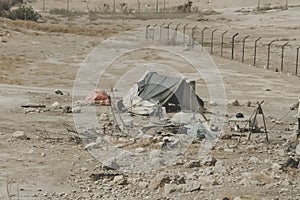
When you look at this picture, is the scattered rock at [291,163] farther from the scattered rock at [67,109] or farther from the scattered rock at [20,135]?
the scattered rock at [67,109]

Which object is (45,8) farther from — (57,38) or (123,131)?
(123,131)

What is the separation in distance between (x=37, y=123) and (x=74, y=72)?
11.4 meters

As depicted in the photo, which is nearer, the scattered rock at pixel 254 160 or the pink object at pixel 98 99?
the scattered rock at pixel 254 160

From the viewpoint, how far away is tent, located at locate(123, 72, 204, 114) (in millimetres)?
18266

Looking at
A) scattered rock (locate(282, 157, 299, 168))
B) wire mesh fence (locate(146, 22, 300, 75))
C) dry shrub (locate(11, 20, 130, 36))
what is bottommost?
wire mesh fence (locate(146, 22, 300, 75))

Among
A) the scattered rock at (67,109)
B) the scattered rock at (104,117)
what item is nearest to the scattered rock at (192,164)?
the scattered rock at (104,117)

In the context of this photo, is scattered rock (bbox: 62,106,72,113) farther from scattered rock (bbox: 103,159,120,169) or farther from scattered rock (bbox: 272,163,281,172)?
scattered rock (bbox: 272,163,281,172)

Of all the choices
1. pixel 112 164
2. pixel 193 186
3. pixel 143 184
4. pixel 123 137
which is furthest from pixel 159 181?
pixel 123 137

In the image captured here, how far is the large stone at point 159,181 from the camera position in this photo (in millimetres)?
11000

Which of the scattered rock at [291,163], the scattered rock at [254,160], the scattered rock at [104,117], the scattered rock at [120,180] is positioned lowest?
the scattered rock at [104,117]

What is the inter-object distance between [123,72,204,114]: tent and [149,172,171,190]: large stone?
683cm

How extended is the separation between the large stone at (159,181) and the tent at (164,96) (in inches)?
269

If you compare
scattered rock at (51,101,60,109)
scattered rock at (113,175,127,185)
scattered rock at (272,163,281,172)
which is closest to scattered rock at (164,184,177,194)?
scattered rock at (113,175,127,185)

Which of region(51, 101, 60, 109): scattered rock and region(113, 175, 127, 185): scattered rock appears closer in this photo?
region(113, 175, 127, 185): scattered rock
